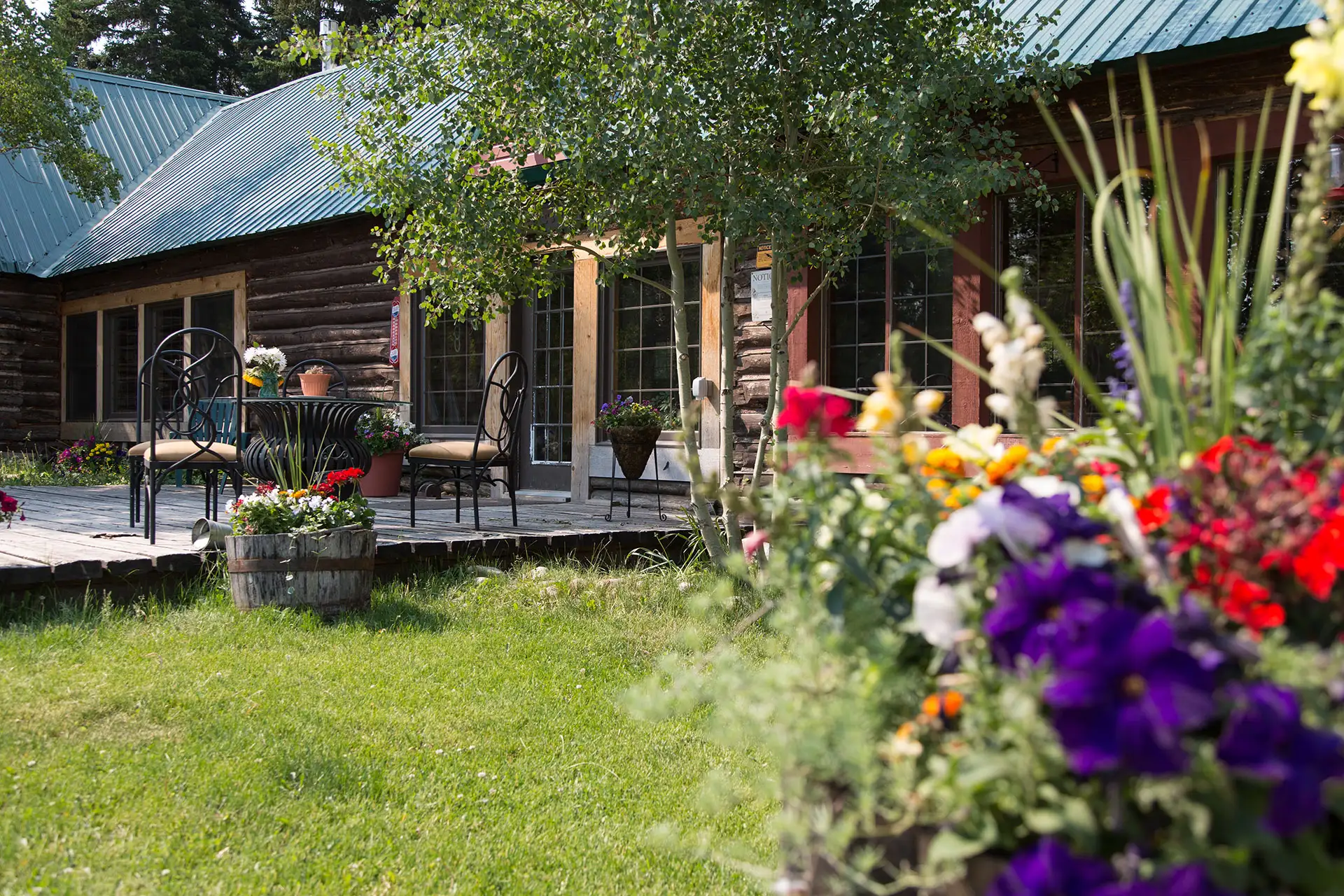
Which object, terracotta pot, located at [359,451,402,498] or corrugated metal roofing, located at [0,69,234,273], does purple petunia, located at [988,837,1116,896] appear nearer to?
terracotta pot, located at [359,451,402,498]

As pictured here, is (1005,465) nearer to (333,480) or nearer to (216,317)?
(333,480)

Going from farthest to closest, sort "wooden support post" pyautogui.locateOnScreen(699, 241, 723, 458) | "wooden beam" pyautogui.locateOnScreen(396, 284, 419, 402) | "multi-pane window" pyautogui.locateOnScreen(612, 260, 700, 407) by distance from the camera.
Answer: "wooden beam" pyautogui.locateOnScreen(396, 284, 419, 402) < "multi-pane window" pyautogui.locateOnScreen(612, 260, 700, 407) < "wooden support post" pyautogui.locateOnScreen(699, 241, 723, 458)

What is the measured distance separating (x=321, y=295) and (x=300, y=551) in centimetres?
654

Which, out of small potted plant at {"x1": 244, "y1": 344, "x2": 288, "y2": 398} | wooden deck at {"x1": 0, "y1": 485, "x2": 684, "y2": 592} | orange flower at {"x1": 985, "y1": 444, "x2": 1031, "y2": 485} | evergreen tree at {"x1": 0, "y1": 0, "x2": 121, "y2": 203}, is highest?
evergreen tree at {"x1": 0, "y1": 0, "x2": 121, "y2": 203}

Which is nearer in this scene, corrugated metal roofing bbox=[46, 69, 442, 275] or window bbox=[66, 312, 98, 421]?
corrugated metal roofing bbox=[46, 69, 442, 275]

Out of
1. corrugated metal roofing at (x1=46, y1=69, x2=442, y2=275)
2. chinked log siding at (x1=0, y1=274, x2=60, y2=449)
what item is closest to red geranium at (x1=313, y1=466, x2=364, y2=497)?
corrugated metal roofing at (x1=46, y1=69, x2=442, y2=275)

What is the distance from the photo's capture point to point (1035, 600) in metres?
1.02

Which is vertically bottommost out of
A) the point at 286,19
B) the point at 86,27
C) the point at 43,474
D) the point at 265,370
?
the point at 43,474

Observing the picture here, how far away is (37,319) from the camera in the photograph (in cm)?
1326

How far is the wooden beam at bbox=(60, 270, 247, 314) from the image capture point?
11.2m

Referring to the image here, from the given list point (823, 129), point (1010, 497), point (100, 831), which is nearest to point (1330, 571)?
point (1010, 497)

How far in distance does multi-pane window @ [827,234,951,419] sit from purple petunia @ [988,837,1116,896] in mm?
5752

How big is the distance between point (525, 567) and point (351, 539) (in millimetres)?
1270

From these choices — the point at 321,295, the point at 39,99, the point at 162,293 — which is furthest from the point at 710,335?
the point at 162,293
